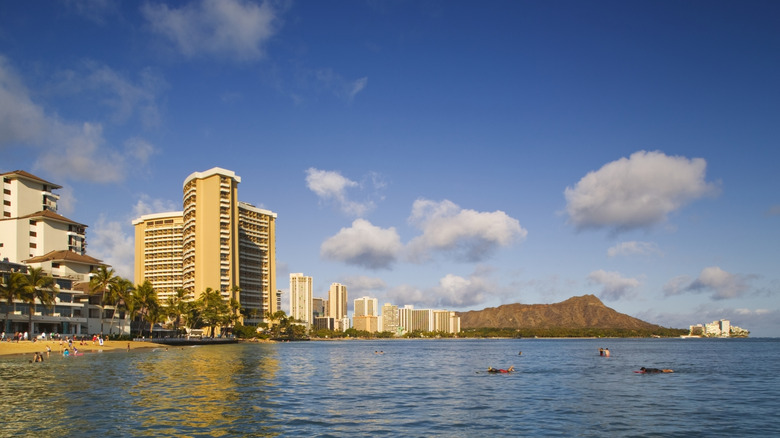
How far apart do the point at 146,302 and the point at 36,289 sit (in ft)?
111

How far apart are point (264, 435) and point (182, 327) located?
580 feet

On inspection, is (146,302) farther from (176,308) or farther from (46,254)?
(176,308)

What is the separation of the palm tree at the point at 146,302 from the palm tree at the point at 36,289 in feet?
83.2

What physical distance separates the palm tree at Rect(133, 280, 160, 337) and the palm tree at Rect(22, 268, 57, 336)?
25.4 metres

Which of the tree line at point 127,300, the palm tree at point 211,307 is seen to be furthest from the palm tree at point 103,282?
the palm tree at point 211,307

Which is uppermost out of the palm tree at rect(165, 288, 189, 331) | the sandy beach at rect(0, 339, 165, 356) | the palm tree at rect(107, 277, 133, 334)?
the palm tree at rect(107, 277, 133, 334)

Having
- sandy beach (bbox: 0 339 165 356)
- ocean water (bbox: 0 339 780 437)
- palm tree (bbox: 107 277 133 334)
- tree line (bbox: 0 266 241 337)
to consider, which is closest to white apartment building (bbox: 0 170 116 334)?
tree line (bbox: 0 266 241 337)

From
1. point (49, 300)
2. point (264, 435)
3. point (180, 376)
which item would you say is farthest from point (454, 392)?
point (49, 300)

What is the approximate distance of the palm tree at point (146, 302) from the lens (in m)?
136

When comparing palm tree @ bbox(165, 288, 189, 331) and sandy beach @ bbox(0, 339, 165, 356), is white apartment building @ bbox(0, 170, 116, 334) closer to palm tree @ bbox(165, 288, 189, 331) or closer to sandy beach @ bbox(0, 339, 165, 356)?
Result: sandy beach @ bbox(0, 339, 165, 356)

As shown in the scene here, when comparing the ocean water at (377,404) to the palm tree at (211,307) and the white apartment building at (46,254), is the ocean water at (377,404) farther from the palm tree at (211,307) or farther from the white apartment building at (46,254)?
the palm tree at (211,307)

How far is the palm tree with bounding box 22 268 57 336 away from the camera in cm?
10044

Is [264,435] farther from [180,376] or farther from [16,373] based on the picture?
[16,373]

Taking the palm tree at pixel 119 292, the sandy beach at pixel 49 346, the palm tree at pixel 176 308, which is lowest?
the sandy beach at pixel 49 346
